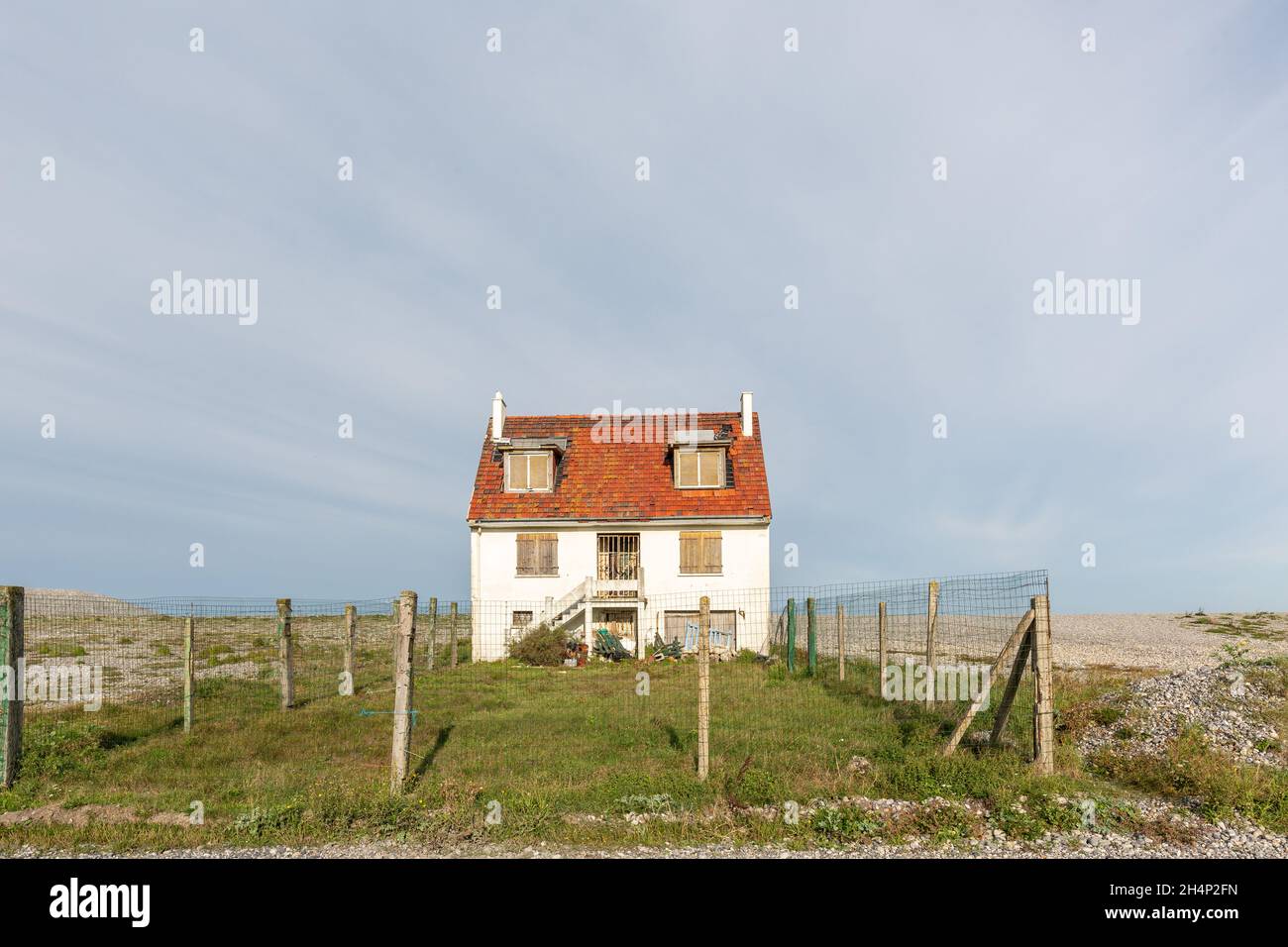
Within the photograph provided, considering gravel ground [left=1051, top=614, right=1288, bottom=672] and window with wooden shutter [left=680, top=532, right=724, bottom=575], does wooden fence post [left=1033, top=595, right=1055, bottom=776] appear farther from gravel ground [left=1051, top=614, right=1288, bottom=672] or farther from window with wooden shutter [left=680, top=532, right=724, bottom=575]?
window with wooden shutter [left=680, top=532, right=724, bottom=575]

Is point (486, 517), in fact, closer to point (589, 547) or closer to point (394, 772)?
point (589, 547)

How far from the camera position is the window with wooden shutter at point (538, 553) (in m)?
26.4

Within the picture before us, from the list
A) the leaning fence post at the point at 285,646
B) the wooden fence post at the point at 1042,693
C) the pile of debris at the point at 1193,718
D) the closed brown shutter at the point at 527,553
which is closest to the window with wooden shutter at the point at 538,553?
the closed brown shutter at the point at 527,553

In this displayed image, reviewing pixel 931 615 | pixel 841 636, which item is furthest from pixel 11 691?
pixel 841 636

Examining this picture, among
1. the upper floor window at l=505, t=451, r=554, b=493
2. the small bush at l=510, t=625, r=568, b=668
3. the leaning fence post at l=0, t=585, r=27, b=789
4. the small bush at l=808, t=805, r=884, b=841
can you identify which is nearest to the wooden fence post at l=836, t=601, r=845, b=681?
the small bush at l=808, t=805, r=884, b=841

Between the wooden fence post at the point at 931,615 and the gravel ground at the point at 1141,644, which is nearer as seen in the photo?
the wooden fence post at the point at 931,615

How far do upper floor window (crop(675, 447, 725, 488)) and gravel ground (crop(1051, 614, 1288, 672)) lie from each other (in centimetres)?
1165

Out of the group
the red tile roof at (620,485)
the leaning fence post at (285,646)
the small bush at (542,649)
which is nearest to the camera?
the leaning fence post at (285,646)

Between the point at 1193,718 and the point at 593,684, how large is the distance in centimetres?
1209

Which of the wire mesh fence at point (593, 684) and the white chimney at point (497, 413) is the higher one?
the white chimney at point (497, 413)

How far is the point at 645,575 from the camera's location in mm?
26141

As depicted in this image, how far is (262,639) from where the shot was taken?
3003 centimetres

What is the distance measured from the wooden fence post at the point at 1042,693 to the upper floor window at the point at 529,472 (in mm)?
20276

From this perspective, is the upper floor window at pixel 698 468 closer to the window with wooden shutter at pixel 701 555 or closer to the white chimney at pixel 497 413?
the window with wooden shutter at pixel 701 555
